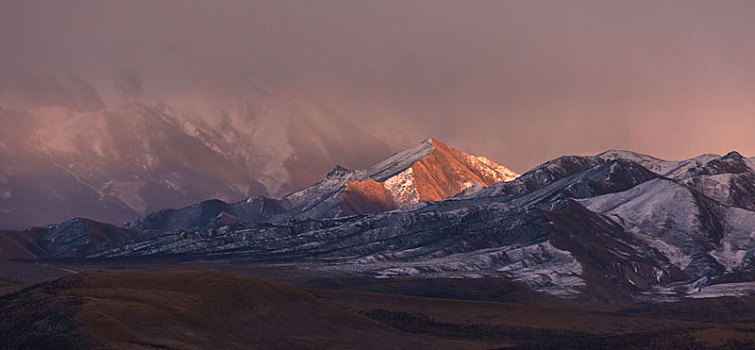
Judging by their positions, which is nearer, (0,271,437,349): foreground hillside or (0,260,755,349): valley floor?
(0,271,437,349): foreground hillside

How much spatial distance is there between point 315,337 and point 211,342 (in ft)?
97.1

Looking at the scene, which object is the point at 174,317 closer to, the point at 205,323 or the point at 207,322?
the point at 205,323

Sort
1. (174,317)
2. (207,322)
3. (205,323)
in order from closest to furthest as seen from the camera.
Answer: (174,317) → (205,323) → (207,322)

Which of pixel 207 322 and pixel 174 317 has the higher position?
pixel 174 317

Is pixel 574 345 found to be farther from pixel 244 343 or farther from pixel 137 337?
pixel 137 337

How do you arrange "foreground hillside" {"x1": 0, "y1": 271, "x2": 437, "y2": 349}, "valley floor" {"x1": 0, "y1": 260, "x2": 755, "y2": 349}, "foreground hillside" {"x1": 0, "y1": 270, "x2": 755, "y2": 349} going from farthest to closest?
"valley floor" {"x1": 0, "y1": 260, "x2": 755, "y2": 349} → "foreground hillside" {"x1": 0, "y1": 270, "x2": 755, "y2": 349} → "foreground hillside" {"x1": 0, "y1": 271, "x2": 437, "y2": 349}

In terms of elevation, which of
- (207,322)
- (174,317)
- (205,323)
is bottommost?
(205,323)

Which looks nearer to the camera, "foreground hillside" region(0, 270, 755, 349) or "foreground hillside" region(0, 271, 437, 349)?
"foreground hillside" region(0, 271, 437, 349)

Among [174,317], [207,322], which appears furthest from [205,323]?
[174,317]

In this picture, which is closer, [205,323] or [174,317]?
[174,317]

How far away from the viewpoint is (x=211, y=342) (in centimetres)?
14800

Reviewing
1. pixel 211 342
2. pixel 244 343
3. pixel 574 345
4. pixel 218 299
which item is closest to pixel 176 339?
pixel 211 342

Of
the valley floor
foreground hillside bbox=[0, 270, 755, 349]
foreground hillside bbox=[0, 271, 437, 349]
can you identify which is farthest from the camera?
the valley floor

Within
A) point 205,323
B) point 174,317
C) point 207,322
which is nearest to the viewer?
point 174,317
